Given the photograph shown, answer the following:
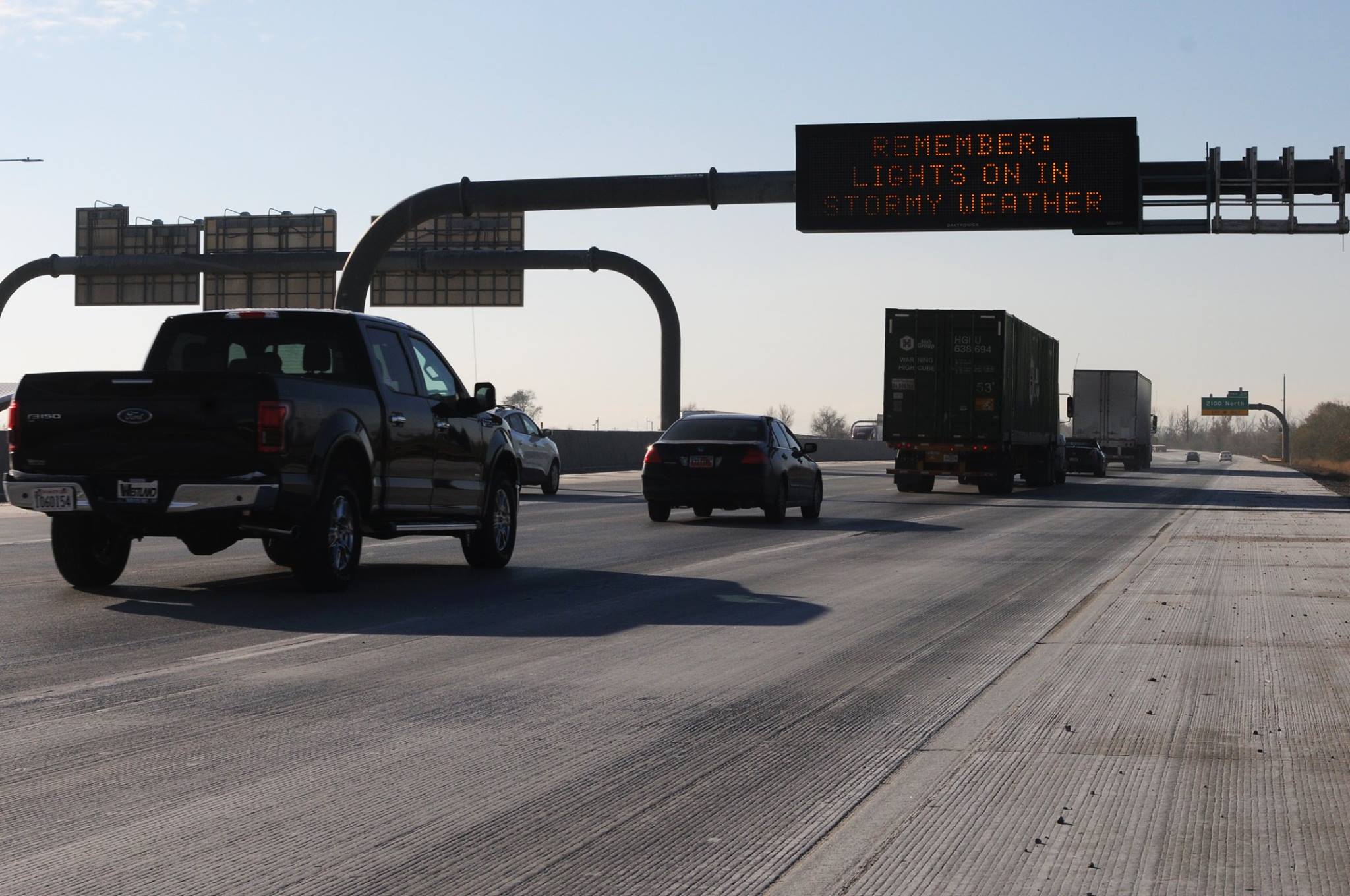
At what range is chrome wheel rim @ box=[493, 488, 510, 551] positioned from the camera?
46.9 ft

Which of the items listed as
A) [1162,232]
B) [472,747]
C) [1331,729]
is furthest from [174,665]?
[1162,232]

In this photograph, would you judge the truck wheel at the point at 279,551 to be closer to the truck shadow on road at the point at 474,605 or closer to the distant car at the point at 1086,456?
the truck shadow on road at the point at 474,605

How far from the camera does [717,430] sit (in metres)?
22.4

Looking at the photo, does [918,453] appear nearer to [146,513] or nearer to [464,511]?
[464,511]

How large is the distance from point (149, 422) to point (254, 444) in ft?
2.41

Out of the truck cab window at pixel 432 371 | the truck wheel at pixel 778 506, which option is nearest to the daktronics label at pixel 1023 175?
the truck wheel at pixel 778 506

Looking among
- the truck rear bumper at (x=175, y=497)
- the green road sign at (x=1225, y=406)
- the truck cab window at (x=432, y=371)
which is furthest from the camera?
the green road sign at (x=1225, y=406)

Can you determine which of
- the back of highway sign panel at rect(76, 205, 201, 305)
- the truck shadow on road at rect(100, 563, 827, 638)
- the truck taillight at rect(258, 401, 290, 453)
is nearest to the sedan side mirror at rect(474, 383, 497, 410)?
the truck shadow on road at rect(100, 563, 827, 638)

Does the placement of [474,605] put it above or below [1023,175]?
below

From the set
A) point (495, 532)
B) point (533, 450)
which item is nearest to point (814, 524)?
point (495, 532)

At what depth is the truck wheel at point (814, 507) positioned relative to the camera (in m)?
23.8

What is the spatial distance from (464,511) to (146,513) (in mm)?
3386

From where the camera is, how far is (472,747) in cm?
627

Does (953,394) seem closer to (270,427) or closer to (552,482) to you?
(552,482)
